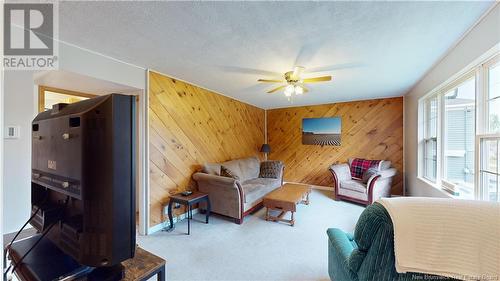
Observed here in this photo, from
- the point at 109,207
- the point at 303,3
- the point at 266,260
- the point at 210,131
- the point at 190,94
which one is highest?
the point at 303,3

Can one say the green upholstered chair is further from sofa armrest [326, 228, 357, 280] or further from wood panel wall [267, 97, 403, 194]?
wood panel wall [267, 97, 403, 194]

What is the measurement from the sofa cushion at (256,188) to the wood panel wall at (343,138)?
1.48m

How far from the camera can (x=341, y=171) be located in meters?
4.42

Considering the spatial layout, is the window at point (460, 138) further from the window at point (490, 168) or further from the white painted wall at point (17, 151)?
the white painted wall at point (17, 151)

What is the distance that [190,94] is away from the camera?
3488 millimetres

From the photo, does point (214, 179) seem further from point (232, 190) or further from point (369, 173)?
point (369, 173)

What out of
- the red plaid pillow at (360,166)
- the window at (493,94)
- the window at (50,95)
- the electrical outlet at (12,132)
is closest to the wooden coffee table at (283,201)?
the red plaid pillow at (360,166)

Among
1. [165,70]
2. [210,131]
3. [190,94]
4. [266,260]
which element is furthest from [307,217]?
[165,70]

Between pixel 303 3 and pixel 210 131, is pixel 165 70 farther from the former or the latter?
pixel 303 3

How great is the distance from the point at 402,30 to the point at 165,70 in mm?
2786

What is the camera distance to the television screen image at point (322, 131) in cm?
518

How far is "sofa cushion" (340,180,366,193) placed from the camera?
3.90 m

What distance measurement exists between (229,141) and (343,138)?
114 inches

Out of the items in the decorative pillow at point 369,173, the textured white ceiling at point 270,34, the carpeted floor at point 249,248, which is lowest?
the carpeted floor at point 249,248
